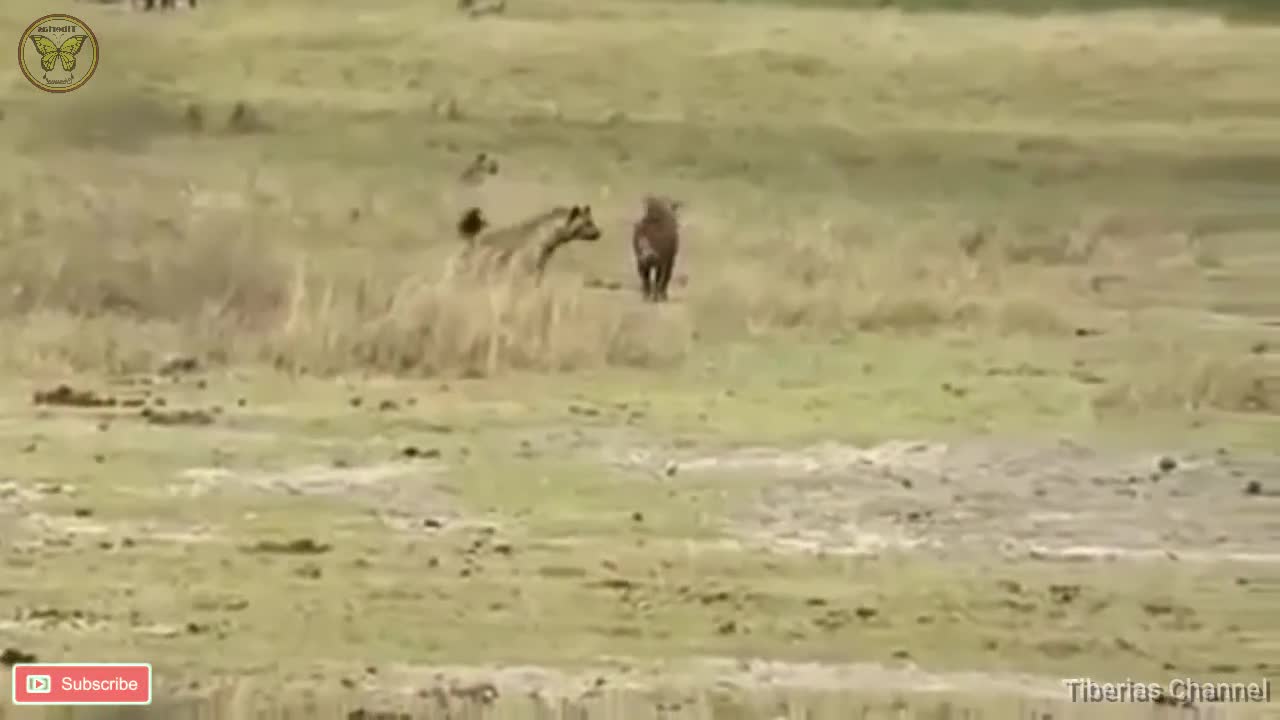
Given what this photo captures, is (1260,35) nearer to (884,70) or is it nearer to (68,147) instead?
(884,70)

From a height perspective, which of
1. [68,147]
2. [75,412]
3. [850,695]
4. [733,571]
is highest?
[68,147]

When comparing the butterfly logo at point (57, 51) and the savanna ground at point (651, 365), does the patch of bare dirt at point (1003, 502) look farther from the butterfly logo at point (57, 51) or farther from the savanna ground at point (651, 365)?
the butterfly logo at point (57, 51)

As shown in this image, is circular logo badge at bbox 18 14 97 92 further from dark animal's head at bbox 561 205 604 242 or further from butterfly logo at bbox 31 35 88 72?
dark animal's head at bbox 561 205 604 242

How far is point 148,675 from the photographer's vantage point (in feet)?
3.29

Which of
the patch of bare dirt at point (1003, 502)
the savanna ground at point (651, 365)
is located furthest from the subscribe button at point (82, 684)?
the patch of bare dirt at point (1003, 502)

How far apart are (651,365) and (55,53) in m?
0.58

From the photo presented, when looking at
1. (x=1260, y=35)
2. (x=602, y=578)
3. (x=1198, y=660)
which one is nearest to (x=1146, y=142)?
(x=1260, y=35)

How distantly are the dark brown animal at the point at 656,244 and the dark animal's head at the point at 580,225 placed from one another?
4 centimetres

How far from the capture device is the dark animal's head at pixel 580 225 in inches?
41.1

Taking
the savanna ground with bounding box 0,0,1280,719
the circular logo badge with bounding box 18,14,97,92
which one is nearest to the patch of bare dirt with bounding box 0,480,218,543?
the savanna ground with bounding box 0,0,1280,719

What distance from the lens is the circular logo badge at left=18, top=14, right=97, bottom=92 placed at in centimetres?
105

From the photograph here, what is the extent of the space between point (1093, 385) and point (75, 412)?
86cm

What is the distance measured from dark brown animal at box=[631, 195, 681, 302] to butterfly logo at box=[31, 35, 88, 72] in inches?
20.0

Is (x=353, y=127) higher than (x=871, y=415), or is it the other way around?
(x=353, y=127)
